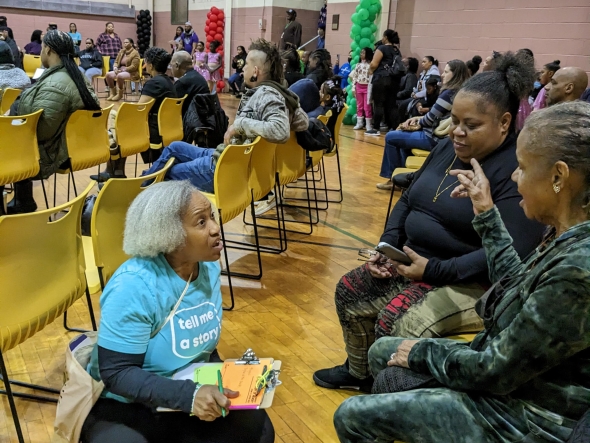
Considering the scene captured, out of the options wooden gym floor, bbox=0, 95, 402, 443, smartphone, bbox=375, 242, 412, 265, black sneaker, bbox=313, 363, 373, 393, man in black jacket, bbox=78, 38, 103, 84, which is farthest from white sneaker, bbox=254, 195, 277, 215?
man in black jacket, bbox=78, 38, 103, 84

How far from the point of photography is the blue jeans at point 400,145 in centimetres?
500

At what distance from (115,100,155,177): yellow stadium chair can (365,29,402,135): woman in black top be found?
16.9 ft

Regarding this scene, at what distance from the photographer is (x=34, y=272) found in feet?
5.78

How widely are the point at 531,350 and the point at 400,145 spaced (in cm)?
410

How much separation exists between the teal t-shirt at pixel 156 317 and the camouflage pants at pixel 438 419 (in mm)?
460

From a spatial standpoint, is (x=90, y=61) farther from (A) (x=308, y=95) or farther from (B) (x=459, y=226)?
(B) (x=459, y=226)

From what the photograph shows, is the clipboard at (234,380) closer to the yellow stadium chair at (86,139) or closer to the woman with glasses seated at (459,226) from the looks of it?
the woman with glasses seated at (459,226)

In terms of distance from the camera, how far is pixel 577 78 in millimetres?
4500

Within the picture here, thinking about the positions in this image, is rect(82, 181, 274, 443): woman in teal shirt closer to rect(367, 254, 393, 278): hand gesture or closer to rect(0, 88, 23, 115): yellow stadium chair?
rect(367, 254, 393, 278): hand gesture

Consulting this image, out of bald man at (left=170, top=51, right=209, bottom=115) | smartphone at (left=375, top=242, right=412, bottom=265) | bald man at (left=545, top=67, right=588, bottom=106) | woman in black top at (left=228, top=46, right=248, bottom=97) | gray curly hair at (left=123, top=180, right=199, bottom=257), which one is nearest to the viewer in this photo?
gray curly hair at (left=123, top=180, right=199, bottom=257)

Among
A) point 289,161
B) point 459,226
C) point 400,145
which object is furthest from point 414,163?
point 459,226

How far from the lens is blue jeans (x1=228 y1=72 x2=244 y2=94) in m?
13.3

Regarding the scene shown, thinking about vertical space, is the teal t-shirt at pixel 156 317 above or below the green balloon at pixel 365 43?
below

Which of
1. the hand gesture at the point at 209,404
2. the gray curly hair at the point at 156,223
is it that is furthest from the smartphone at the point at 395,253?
the hand gesture at the point at 209,404
